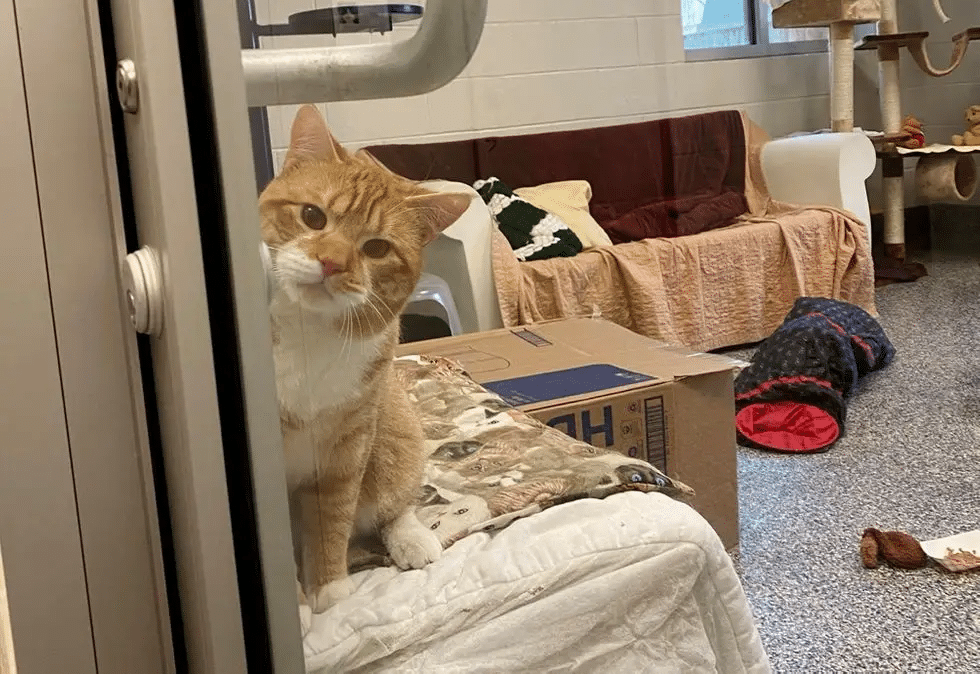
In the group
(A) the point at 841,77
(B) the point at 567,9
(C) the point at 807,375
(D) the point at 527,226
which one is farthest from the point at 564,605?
(A) the point at 841,77

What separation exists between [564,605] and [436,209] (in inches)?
10.5

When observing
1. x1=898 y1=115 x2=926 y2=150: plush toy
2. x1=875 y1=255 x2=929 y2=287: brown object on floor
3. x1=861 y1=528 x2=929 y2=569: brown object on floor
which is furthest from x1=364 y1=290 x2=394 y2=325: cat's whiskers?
x1=898 y1=115 x2=926 y2=150: plush toy

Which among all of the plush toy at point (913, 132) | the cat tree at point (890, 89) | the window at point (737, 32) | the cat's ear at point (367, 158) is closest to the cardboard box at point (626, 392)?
the cat's ear at point (367, 158)

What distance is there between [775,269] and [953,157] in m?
1.33

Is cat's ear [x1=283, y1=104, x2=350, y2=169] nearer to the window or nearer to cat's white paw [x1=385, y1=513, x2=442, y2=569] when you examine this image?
cat's white paw [x1=385, y1=513, x2=442, y2=569]

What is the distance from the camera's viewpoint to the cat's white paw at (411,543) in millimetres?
667

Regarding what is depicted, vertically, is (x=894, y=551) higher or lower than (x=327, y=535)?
lower

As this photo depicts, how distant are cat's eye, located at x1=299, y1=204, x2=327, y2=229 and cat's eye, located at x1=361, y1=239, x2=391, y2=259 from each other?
1.0 inches

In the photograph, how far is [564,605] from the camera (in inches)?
25.3

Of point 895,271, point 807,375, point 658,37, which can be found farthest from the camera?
point 895,271

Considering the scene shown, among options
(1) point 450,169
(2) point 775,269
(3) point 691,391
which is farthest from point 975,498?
(1) point 450,169

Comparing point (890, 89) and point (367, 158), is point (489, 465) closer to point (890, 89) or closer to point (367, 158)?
point (367, 158)

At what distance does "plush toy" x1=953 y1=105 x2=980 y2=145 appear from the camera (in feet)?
11.5

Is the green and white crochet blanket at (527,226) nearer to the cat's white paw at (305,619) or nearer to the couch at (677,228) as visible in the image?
the couch at (677,228)
